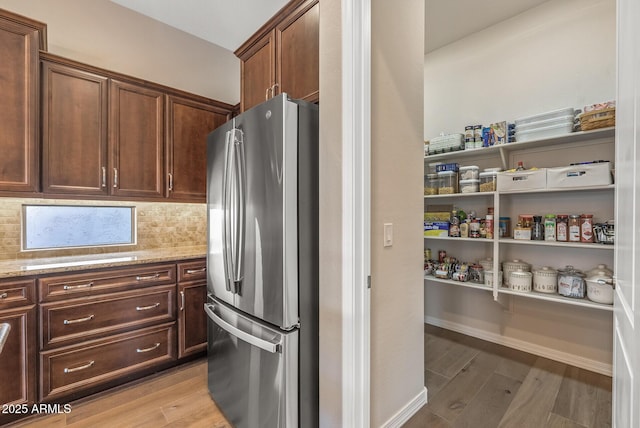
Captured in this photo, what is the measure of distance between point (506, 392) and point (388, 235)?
58.7 inches

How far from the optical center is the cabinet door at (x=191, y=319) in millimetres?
2281

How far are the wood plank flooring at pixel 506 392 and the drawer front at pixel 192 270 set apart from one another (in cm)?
185

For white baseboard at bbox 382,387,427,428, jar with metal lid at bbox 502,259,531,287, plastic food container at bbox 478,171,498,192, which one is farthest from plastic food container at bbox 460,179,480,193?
white baseboard at bbox 382,387,427,428

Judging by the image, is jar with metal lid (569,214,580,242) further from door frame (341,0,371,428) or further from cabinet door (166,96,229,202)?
cabinet door (166,96,229,202)

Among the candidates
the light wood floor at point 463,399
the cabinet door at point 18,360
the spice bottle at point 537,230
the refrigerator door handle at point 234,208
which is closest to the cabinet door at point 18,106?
the cabinet door at point 18,360

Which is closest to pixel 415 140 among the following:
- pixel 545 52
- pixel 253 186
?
pixel 253 186

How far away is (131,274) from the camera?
2.06m

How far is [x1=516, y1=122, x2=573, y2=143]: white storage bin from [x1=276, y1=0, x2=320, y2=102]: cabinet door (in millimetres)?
1804

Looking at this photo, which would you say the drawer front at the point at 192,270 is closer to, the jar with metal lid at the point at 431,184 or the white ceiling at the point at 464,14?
the jar with metal lid at the point at 431,184

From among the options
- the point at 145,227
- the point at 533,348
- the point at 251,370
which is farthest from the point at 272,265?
the point at 533,348

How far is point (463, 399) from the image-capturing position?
186 cm

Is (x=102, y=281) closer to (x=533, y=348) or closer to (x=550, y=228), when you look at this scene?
(x=550, y=228)

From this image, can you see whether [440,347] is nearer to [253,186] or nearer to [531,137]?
[531,137]

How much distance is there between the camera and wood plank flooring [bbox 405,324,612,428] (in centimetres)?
167
